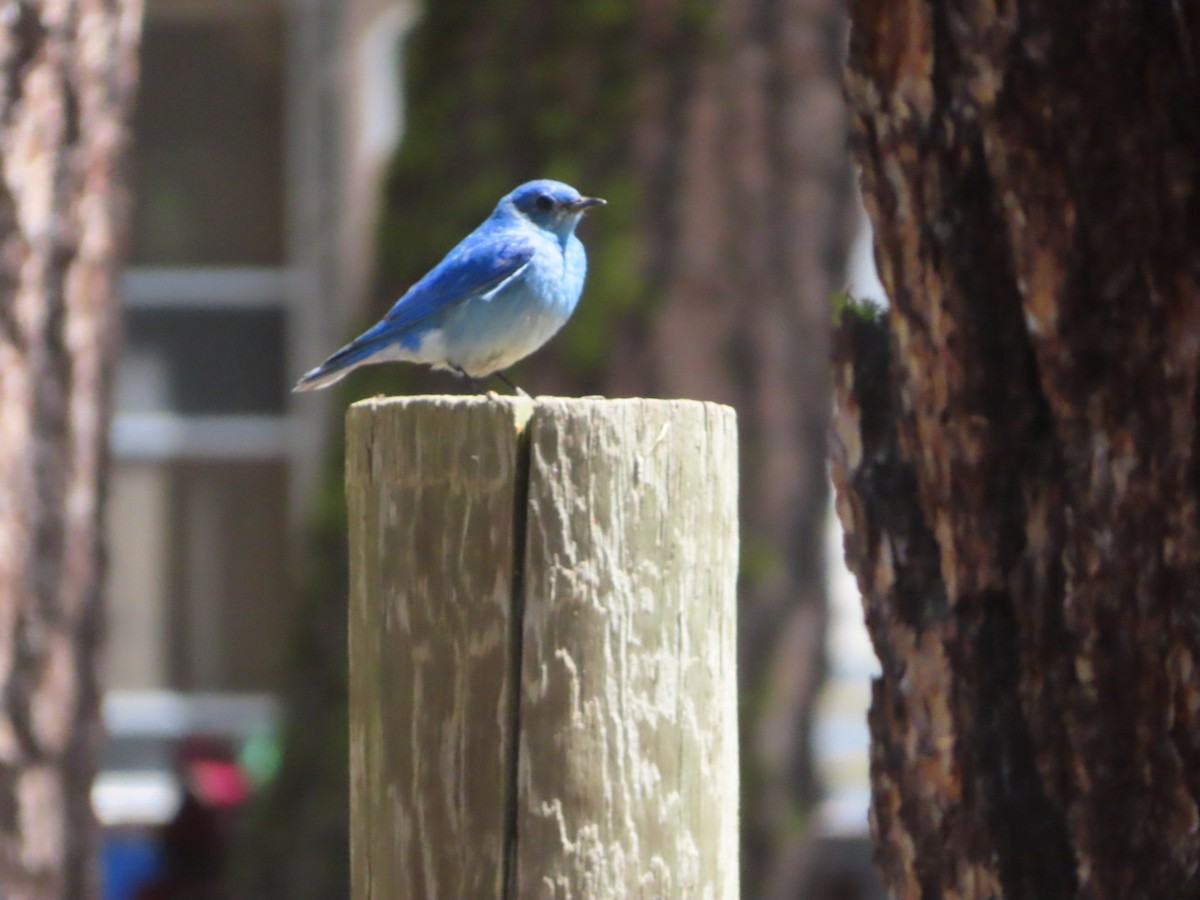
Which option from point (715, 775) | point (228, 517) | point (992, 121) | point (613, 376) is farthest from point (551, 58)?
point (715, 775)

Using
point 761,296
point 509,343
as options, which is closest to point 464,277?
point 509,343

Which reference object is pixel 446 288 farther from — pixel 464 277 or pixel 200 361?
pixel 200 361

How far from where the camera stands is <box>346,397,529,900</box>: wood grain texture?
78.9 inches

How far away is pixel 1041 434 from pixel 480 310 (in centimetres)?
159

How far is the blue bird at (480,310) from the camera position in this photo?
376 cm

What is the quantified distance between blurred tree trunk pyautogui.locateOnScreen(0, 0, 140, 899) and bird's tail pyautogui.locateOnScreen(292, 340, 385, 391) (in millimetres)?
499

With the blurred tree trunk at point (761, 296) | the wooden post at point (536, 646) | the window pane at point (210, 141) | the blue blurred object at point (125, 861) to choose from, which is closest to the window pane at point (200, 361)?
the window pane at point (210, 141)

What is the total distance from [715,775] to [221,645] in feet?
24.0

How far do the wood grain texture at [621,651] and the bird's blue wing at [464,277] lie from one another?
176cm

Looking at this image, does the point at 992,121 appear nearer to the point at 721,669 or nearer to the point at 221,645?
the point at 721,669

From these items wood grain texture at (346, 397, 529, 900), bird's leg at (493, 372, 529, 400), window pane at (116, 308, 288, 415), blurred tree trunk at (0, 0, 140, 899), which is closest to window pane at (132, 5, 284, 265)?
window pane at (116, 308, 288, 415)

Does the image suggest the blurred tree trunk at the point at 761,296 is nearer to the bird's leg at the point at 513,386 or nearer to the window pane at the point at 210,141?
the bird's leg at the point at 513,386

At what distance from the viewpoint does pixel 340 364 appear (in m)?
3.96

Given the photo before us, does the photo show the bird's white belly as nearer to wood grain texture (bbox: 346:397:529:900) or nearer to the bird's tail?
the bird's tail
